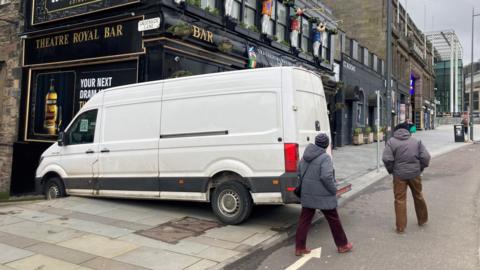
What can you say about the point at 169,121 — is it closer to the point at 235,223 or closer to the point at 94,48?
the point at 235,223

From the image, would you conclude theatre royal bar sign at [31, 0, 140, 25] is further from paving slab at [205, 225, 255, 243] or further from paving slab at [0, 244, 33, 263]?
paving slab at [0, 244, 33, 263]

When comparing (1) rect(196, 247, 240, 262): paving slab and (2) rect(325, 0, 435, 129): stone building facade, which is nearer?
(1) rect(196, 247, 240, 262): paving slab

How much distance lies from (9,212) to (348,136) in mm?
20303

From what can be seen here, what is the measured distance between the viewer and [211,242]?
19.2 ft

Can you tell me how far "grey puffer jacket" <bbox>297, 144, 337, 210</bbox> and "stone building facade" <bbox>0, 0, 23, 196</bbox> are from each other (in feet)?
39.5

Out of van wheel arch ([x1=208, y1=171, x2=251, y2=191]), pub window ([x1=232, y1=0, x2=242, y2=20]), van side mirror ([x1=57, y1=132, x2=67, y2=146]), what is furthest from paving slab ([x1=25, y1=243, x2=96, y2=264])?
pub window ([x1=232, y1=0, x2=242, y2=20])

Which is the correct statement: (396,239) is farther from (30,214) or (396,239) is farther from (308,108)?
(30,214)

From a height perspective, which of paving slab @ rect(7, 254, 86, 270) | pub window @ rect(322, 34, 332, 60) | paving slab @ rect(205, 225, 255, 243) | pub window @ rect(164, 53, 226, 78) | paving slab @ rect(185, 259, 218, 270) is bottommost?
paving slab @ rect(7, 254, 86, 270)

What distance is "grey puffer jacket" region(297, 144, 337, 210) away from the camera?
5145mm

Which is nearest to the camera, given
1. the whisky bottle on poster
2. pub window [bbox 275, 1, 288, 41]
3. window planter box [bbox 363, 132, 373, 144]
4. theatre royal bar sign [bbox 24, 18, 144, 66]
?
theatre royal bar sign [bbox 24, 18, 144, 66]

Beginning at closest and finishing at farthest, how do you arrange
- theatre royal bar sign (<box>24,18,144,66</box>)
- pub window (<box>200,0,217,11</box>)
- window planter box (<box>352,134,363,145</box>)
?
theatre royal bar sign (<box>24,18,144,66</box>) < pub window (<box>200,0,217,11</box>) < window planter box (<box>352,134,363,145</box>)

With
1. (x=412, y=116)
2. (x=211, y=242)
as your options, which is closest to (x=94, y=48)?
(x=211, y=242)

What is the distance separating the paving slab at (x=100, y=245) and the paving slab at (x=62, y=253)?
0.11 metres

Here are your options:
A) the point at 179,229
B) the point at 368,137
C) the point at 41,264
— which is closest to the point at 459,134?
the point at 368,137
